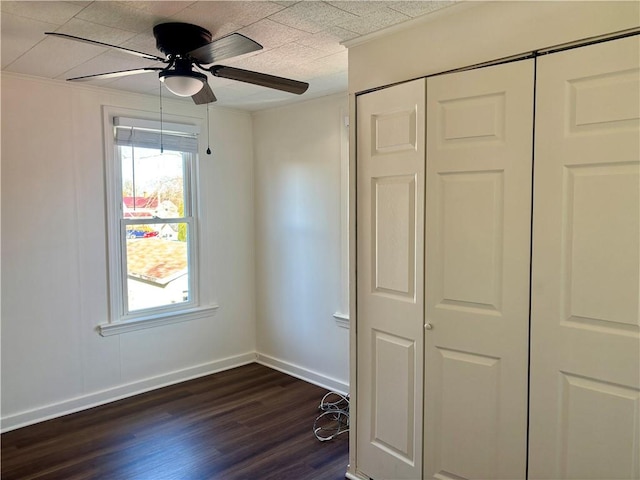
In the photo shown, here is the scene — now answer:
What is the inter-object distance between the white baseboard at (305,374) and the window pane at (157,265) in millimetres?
965

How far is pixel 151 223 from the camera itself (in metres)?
3.81

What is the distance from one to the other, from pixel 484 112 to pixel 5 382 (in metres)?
3.36

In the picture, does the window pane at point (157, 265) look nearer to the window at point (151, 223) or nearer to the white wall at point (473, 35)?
the window at point (151, 223)

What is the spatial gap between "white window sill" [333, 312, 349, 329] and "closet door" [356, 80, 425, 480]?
1161 millimetres

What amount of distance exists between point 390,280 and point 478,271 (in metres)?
0.47

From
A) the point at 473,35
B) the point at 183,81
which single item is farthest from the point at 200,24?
the point at 473,35

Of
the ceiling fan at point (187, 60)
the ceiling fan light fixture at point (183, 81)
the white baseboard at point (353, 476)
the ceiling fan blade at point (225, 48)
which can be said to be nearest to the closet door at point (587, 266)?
the white baseboard at point (353, 476)

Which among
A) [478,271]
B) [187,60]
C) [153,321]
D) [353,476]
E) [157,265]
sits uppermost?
[187,60]

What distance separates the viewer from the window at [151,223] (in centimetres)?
357

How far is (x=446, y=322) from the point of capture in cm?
215

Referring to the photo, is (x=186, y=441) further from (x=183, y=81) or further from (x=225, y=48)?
(x=225, y=48)

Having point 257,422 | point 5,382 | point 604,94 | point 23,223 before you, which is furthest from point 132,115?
point 604,94

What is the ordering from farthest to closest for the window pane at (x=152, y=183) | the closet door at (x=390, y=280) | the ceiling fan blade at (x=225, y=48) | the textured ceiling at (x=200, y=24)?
the window pane at (x=152, y=183) → the closet door at (x=390, y=280) → the textured ceiling at (x=200, y=24) → the ceiling fan blade at (x=225, y=48)

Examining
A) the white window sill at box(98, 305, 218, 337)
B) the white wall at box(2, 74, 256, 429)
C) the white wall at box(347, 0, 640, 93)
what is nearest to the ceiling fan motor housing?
the white wall at box(347, 0, 640, 93)
